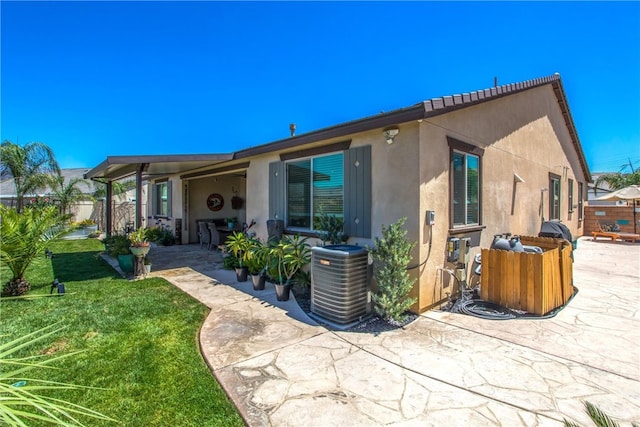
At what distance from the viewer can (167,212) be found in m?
12.2

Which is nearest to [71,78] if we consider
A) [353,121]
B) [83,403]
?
[353,121]

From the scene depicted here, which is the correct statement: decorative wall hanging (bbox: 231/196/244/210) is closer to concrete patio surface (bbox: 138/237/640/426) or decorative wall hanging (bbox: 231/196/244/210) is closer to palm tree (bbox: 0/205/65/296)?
palm tree (bbox: 0/205/65/296)

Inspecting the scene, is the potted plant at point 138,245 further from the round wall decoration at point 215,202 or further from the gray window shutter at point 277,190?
the round wall decoration at point 215,202

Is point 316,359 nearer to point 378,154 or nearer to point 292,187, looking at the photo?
point 378,154

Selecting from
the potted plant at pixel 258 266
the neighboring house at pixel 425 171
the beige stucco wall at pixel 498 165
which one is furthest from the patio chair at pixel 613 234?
the potted plant at pixel 258 266

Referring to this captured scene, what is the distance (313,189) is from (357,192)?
1229 millimetres

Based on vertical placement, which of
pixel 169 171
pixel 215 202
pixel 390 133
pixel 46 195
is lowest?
pixel 215 202

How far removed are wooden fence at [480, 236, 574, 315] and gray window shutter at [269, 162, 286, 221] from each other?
4062 mm

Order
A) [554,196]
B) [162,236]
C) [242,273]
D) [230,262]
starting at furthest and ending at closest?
[162,236]
[554,196]
[230,262]
[242,273]

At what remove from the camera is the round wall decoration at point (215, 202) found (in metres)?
11.9

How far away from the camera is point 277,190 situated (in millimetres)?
6891

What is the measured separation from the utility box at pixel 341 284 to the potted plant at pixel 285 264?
0.74 metres

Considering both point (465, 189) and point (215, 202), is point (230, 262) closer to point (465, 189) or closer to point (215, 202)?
point (465, 189)

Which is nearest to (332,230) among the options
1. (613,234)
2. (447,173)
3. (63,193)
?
(447,173)
